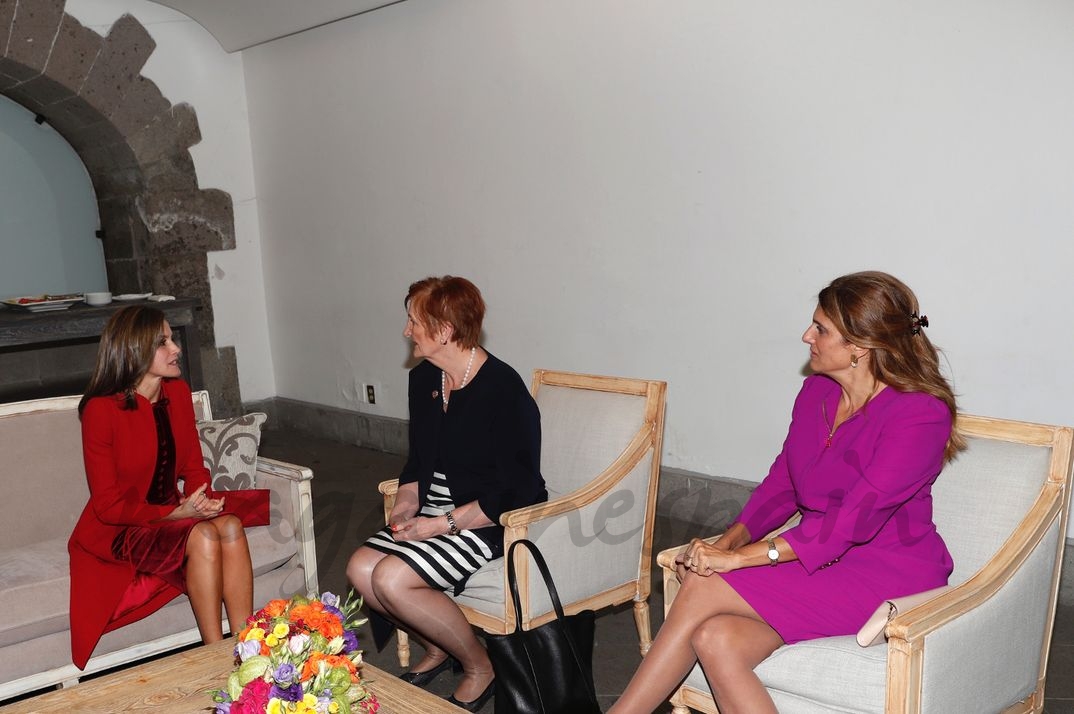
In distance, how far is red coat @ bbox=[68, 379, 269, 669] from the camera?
2.82 metres

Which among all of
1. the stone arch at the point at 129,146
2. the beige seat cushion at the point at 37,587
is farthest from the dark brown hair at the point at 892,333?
the stone arch at the point at 129,146

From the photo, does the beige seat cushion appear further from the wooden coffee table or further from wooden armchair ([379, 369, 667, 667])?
wooden armchair ([379, 369, 667, 667])

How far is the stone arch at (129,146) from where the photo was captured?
5836 mm

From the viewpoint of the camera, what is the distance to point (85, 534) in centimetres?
292

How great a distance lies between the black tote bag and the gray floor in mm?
698

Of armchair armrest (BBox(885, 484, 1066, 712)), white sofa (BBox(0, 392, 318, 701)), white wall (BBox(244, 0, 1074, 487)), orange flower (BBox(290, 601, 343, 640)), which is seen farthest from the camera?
white wall (BBox(244, 0, 1074, 487))

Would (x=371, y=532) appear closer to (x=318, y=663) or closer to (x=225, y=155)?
(x=318, y=663)

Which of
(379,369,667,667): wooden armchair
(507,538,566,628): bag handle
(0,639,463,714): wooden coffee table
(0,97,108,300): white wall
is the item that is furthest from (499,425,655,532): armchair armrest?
(0,97,108,300): white wall

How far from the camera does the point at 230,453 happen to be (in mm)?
3396

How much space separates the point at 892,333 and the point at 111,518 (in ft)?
7.36

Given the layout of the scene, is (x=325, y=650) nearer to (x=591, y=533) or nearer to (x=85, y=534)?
(x=591, y=533)

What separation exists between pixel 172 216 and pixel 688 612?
5.23 metres

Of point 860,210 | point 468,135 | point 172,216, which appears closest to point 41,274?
point 172,216

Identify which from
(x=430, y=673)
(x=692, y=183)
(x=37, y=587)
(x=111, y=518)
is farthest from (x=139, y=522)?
(x=692, y=183)
